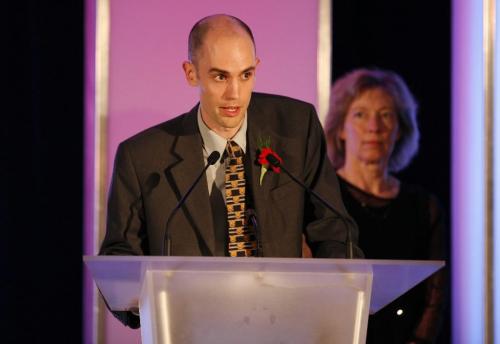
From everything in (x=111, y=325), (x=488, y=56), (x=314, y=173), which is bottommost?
(x=111, y=325)

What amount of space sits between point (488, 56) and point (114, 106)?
5.87 ft

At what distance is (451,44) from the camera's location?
13.7 feet

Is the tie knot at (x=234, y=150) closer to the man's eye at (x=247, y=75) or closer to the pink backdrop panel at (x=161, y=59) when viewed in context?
the man's eye at (x=247, y=75)

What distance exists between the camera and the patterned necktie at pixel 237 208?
2990 millimetres

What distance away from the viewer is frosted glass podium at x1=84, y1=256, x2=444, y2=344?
207 cm

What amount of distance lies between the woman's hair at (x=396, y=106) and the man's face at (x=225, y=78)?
0.91 meters

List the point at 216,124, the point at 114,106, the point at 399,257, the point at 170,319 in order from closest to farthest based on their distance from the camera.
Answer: the point at 170,319 → the point at 216,124 → the point at 114,106 → the point at 399,257

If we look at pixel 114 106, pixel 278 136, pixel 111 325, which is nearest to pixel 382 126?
pixel 278 136

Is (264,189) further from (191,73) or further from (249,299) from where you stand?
(249,299)

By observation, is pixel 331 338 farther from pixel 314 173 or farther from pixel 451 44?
pixel 451 44

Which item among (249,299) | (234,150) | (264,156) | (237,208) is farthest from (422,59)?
(249,299)

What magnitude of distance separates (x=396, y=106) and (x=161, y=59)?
3.71ft

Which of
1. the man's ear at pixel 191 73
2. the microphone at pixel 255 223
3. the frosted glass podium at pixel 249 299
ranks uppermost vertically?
the man's ear at pixel 191 73
